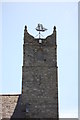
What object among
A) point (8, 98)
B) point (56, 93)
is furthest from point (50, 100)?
point (8, 98)

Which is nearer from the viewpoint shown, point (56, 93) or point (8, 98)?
point (56, 93)

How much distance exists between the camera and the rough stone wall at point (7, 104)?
2747cm

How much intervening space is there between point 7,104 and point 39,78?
396 cm

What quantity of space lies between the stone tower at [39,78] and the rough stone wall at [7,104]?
1.27 m

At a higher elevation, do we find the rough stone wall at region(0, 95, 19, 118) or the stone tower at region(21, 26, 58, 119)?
the stone tower at region(21, 26, 58, 119)

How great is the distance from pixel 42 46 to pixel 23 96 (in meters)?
5.10

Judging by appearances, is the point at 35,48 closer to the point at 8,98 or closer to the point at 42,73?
the point at 42,73

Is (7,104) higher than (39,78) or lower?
lower

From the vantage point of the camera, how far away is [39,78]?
28031 mm

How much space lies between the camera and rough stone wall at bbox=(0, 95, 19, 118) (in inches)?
1082

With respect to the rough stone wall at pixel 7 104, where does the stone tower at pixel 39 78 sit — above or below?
above

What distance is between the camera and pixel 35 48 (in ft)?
94.8

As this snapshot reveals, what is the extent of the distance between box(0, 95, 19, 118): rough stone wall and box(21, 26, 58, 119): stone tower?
127 cm

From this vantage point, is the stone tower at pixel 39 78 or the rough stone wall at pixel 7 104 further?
the rough stone wall at pixel 7 104
